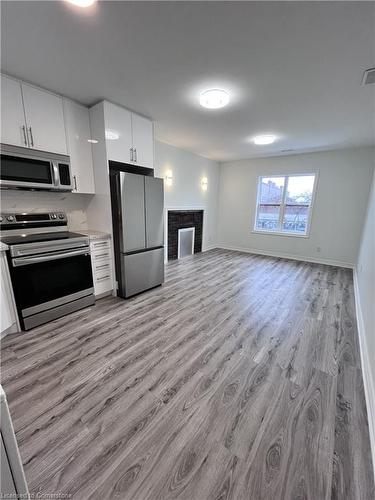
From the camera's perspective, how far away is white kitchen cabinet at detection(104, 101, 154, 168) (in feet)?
8.72

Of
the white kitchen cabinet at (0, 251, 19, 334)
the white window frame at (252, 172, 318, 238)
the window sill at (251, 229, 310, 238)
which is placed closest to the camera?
the white kitchen cabinet at (0, 251, 19, 334)

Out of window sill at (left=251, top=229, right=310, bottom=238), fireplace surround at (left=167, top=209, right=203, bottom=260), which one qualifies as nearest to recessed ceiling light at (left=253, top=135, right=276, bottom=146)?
fireplace surround at (left=167, top=209, right=203, bottom=260)

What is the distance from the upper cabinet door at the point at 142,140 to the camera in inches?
116

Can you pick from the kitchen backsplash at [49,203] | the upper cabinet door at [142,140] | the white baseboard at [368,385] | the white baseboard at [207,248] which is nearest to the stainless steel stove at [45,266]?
the kitchen backsplash at [49,203]

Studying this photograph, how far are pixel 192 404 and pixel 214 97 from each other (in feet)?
9.59

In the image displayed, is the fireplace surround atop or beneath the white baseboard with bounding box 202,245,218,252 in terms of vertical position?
atop

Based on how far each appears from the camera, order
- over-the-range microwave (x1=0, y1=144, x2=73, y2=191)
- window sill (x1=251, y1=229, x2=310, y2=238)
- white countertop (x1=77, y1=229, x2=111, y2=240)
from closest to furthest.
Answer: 1. over-the-range microwave (x1=0, y1=144, x2=73, y2=191)
2. white countertop (x1=77, y1=229, x2=111, y2=240)
3. window sill (x1=251, y1=229, x2=310, y2=238)

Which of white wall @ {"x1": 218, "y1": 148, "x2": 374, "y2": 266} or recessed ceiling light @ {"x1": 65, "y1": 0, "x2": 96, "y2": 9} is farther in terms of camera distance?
white wall @ {"x1": 218, "y1": 148, "x2": 374, "y2": 266}

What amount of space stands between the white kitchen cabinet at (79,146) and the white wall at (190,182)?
5.41ft

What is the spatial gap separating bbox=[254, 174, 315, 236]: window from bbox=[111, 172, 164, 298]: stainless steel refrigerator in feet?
11.8

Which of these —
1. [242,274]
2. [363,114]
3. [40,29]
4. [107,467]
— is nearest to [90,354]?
[107,467]

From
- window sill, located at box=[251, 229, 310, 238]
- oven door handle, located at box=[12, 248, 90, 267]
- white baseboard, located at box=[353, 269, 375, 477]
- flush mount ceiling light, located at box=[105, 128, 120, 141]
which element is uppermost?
flush mount ceiling light, located at box=[105, 128, 120, 141]

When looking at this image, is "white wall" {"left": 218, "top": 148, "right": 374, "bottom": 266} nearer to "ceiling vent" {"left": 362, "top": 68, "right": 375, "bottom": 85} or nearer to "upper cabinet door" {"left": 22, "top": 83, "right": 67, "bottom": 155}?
"ceiling vent" {"left": 362, "top": 68, "right": 375, "bottom": 85}

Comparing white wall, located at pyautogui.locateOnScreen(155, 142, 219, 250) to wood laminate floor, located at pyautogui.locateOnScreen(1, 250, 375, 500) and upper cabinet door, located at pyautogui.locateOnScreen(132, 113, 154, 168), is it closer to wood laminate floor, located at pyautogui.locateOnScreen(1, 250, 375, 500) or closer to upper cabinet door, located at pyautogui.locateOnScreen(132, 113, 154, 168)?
upper cabinet door, located at pyautogui.locateOnScreen(132, 113, 154, 168)
